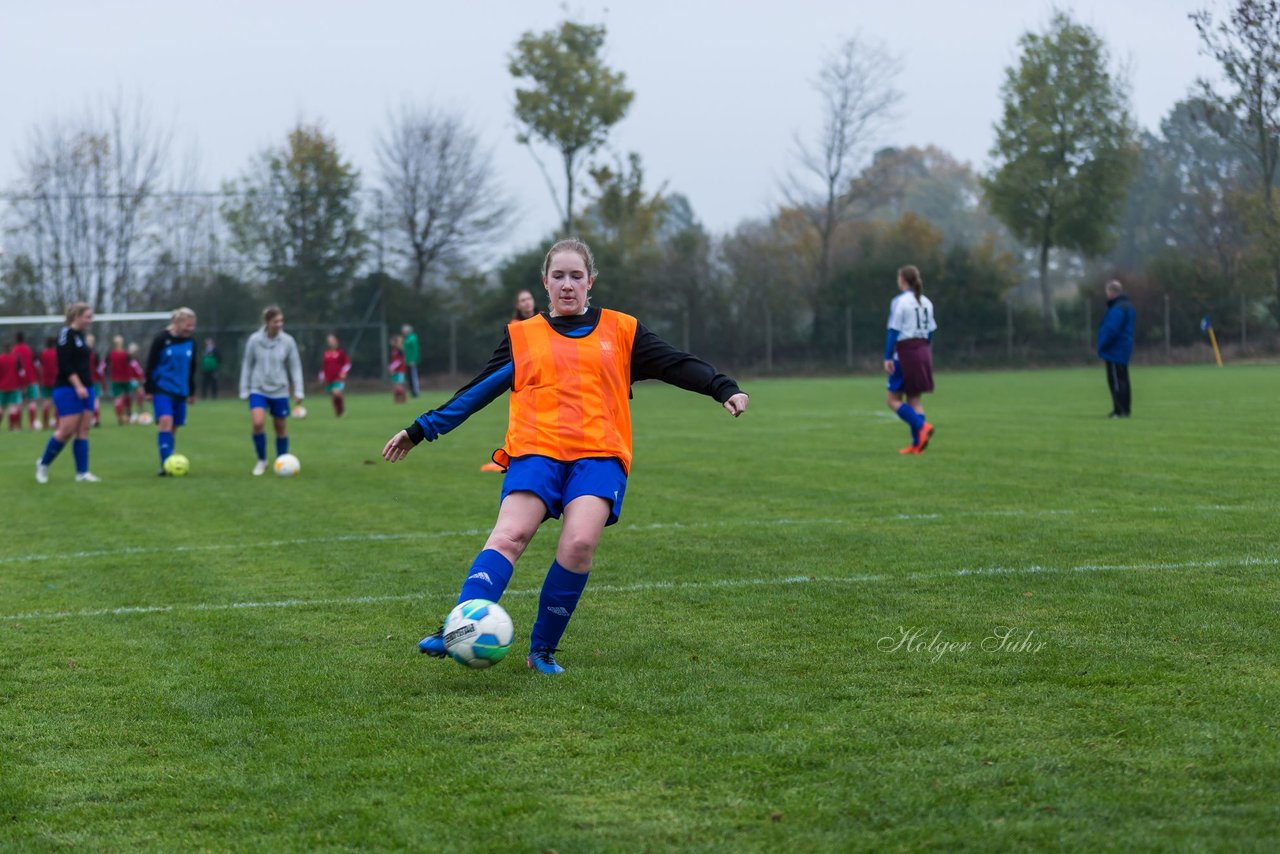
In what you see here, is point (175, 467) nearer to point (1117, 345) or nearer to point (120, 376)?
point (1117, 345)

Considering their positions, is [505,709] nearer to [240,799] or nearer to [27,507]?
[240,799]

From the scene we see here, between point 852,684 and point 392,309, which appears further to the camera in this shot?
point 392,309

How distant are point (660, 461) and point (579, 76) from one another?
39.0 meters

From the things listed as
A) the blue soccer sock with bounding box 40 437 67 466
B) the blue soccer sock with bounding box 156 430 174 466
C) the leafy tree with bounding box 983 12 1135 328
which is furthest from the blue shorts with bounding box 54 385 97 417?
the leafy tree with bounding box 983 12 1135 328

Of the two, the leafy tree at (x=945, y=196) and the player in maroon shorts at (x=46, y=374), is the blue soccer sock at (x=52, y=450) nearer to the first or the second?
the player in maroon shorts at (x=46, y=374)

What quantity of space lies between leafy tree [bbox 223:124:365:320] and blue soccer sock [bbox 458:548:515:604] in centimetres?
4314

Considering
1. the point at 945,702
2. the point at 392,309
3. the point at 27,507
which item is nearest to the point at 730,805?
the point at 945,702

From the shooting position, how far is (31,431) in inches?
1083

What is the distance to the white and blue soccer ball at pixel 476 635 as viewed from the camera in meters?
5.01

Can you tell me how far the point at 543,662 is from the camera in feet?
17.9

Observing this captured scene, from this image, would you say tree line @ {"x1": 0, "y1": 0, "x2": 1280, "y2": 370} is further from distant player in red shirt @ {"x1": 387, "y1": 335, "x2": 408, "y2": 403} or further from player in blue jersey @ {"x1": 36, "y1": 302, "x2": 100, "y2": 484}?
player in blue jersey @ {"x1": 36, "y1": 302, "x2": 100, "y2": 484}

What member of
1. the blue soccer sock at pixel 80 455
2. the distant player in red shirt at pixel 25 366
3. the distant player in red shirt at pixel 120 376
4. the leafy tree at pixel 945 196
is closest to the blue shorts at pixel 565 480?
the blue soccer sock at pixel 80 455

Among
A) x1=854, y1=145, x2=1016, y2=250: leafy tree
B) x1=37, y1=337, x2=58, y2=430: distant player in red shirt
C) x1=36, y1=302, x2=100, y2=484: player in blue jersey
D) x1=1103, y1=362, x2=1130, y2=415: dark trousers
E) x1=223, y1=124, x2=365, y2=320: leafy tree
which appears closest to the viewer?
x1=36, y1=302, x2=100, y2=484: player in blue jersey

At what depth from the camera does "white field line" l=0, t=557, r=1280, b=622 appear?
711cm
